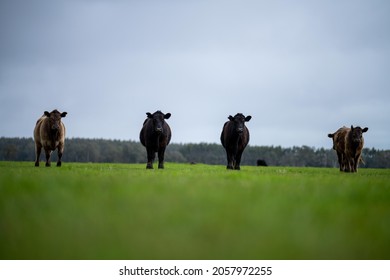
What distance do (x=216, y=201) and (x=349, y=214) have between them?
1349 mm

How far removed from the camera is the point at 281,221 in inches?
A: 135

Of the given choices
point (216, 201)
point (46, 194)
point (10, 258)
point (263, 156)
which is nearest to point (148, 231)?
point (10, 258)

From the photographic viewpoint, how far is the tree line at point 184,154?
12769 centimetres

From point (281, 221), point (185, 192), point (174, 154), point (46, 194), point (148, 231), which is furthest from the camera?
point (174, 154)

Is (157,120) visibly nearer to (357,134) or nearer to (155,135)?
(155,135)

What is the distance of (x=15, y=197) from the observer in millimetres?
4754

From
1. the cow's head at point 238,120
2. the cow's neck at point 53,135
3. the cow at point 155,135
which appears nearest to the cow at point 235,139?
the cow's head at point 238,120

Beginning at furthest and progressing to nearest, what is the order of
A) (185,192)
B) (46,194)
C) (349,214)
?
(185,192) → (46,194) → (349,214)

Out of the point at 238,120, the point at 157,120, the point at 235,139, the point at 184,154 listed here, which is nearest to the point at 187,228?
the point at 157,120

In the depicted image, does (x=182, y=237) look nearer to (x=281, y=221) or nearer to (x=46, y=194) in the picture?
(x=281, y=221)

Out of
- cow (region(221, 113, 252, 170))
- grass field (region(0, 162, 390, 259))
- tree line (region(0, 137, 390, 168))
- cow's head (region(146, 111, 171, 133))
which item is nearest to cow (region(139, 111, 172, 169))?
cow's head (region(146, 111, 171, 133))

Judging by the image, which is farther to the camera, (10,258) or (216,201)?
(216,201)

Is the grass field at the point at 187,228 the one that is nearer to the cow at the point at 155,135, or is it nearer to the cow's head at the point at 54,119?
the cow at the point at 155,135
